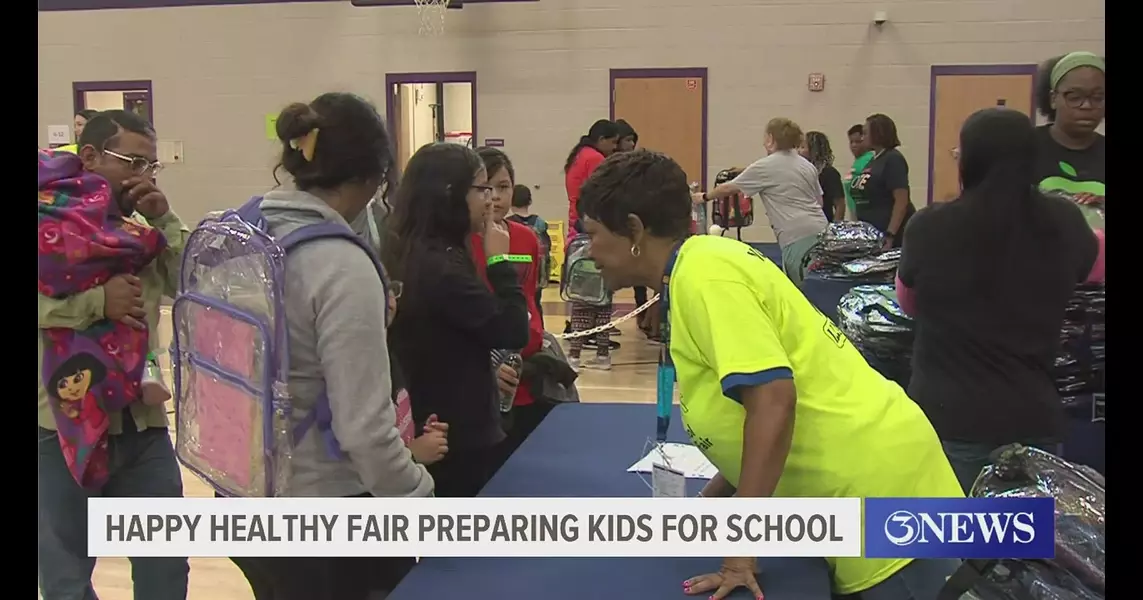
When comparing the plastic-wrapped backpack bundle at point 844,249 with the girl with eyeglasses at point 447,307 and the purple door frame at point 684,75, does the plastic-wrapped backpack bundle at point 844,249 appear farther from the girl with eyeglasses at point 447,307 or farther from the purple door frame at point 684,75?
the girl with eyeglasses at point 447,307

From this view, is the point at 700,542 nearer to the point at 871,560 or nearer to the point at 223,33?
the point at 871,560

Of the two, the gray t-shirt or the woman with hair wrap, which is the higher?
the gray t-shirt

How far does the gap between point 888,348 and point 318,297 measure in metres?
1.52

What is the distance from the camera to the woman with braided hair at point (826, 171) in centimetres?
459

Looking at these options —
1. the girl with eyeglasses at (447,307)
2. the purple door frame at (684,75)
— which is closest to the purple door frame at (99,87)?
the girl with eyeglasses at (447,307)

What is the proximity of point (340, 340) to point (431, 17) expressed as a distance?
365 centimetres

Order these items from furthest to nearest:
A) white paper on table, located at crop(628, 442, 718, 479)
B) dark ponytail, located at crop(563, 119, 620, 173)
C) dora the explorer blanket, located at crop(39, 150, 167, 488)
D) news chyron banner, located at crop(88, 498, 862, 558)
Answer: dark ponytail, located at crop(563, 119, 620, 173) → white paper on table, located at crop(628, 442, 718, 479) → dora the explorer blanket, located at crop(39, 150, 167, 488) → news chyron banner, located at crop(88, 498, 862, 558)

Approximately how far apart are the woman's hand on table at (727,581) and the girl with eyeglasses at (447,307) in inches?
25.6

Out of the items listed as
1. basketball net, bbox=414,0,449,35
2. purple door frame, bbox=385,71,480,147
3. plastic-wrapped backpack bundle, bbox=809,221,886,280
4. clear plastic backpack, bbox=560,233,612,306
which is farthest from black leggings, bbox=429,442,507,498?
basketball net, bbox=414,0,449,35

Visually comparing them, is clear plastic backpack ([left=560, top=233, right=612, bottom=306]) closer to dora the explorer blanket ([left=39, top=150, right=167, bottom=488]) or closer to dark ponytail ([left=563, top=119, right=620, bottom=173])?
dark ponytail ([left=563, top=119, right=620, bottom=173])

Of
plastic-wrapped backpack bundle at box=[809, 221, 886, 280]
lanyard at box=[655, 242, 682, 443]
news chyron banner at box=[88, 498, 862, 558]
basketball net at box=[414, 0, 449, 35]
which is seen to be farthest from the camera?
basketball net at box=[414, 0, 449, 35]

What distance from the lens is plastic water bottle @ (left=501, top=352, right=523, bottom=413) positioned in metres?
2.01

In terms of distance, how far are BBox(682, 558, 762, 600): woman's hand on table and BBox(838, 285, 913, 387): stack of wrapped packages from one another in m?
1.01

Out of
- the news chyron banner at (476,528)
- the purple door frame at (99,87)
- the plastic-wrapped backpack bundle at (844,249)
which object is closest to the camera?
the news chyron banner at (476,528)
